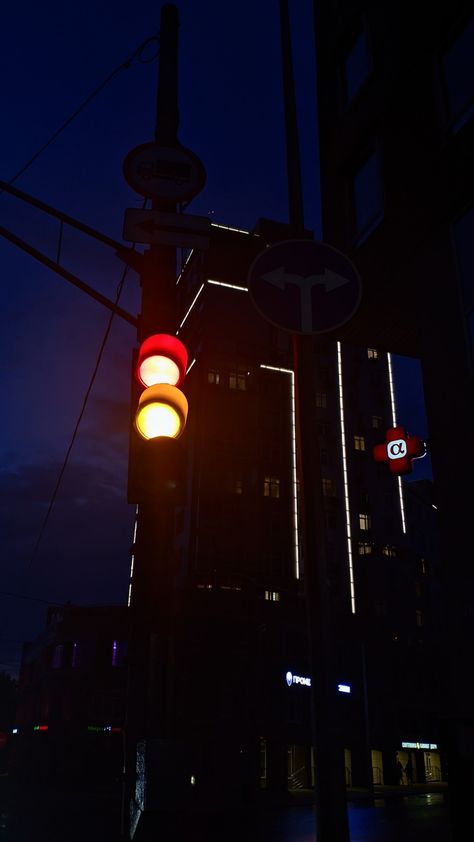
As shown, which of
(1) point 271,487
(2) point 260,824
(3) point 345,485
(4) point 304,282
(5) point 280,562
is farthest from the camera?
(3) point 345,485

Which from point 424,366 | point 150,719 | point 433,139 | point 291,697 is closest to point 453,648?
point 424,366

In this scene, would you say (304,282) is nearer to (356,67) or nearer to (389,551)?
(356,67)

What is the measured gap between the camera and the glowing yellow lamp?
11.0 feet

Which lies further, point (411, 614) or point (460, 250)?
point (411, 614)

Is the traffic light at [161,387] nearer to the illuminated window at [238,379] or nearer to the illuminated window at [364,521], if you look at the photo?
the illuminated window at [238,379]

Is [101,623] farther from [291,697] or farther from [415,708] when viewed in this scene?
[415,708]

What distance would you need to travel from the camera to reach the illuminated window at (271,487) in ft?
181

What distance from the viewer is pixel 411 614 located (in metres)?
54.9

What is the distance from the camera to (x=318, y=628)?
12.6ft

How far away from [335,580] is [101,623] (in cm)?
1999

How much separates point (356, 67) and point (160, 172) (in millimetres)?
13184

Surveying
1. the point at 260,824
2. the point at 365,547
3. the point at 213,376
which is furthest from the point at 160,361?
the point at 365,547

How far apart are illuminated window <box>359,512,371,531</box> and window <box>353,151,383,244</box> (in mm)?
45605

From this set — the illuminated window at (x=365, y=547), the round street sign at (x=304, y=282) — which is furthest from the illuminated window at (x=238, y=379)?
the round street sign at (x=304, y=282)
